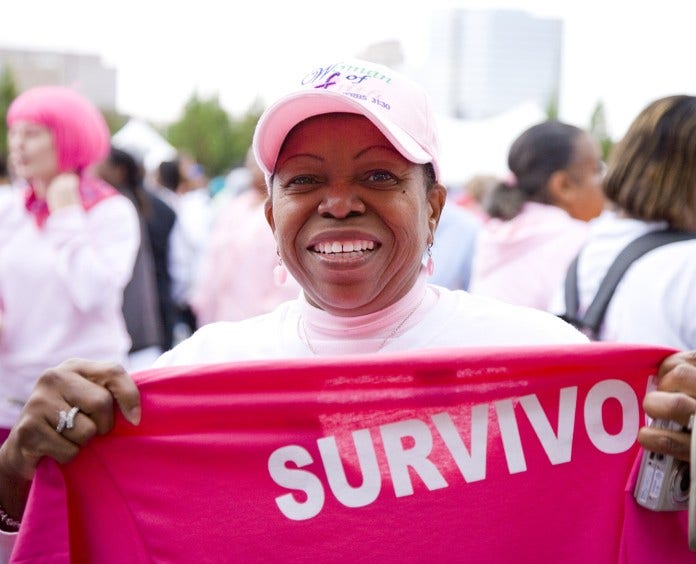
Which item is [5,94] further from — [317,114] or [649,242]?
[317,114]

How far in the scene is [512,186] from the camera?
5.00m

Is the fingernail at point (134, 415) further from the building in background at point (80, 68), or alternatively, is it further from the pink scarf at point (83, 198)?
the building in background at point (80, 68)

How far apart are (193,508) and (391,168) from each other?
0.77 m

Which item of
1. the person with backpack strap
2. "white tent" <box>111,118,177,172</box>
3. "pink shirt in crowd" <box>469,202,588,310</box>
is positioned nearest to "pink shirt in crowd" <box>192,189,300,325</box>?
"pink shirt in crowd" <box>469,202,588,310</box>

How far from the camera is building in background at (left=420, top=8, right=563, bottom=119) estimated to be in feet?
500

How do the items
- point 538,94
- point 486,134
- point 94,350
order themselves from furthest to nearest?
point 538,94 → point 486,134 → point 94,350

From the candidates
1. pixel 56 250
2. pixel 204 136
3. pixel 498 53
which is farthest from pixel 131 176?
pixel 498 53

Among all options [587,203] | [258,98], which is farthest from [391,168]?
[258,98]

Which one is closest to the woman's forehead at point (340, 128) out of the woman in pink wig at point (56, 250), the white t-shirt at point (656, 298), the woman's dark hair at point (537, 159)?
the white t-shirt at point (656, 298)

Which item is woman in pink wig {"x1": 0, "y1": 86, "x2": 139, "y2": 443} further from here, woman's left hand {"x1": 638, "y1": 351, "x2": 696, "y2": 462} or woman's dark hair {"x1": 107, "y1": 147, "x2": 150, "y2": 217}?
woman's left hand {"x1": 638, "y1": 351, "x2": 696, "y2": 462}

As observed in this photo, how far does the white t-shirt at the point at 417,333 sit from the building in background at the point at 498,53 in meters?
151

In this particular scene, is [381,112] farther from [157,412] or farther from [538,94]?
[538,94]

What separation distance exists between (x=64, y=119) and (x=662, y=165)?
2.62 m

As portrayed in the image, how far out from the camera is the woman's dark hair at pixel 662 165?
297 cm
